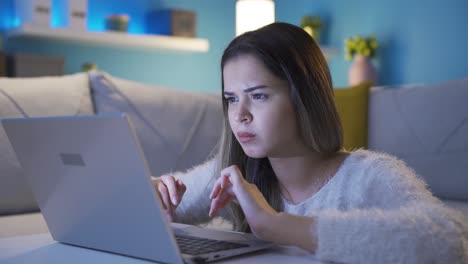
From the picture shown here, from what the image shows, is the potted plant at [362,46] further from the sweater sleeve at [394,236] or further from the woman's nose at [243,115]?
the sweater sleeve at [394,236]

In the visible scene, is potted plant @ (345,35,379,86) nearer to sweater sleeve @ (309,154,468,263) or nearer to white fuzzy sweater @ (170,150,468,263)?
white fuzzy sweater @ (170,150,468,263)

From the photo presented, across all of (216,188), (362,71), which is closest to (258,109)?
(216,188)

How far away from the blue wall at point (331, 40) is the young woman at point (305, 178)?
3.04 m

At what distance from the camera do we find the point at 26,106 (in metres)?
1.90

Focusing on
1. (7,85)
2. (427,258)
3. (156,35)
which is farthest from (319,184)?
(156,35)

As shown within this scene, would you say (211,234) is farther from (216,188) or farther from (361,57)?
(361,57)

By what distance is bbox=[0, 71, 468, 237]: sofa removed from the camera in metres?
1.98

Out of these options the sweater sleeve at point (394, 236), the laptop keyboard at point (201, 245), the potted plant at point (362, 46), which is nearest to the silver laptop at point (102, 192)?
the laptop keyboard at point (201, 245)

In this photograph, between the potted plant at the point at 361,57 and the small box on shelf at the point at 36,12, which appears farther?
the potted plant at the point at 361,57

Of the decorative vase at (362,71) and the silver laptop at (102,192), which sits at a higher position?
the silver laptop at (102,192)

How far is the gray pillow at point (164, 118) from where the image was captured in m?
2.13

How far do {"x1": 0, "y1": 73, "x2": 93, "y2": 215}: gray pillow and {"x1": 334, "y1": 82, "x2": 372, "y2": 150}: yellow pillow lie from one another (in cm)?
100

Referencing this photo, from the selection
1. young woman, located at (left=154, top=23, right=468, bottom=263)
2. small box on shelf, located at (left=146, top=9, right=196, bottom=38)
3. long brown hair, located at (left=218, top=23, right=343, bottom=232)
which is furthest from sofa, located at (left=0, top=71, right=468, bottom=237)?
small box on shelf, located at (left=146, top=9, right=196, bottom=38)

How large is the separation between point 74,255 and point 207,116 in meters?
1.43
